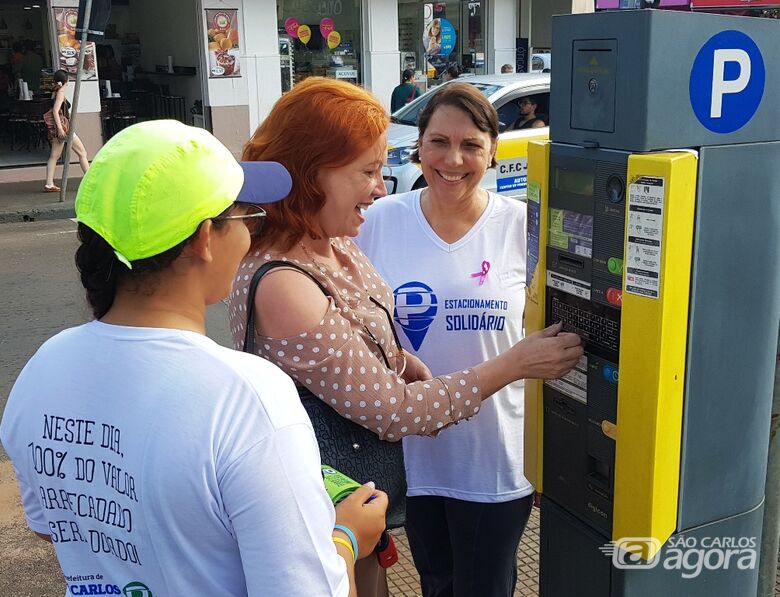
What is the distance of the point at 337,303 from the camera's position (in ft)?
6.38

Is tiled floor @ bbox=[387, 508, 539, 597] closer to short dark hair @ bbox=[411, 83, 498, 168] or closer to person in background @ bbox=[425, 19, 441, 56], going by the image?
short dark hair @ bbox=[411, 83, 498, 168]

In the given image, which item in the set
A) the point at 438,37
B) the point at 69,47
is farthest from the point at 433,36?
the point at 69,47

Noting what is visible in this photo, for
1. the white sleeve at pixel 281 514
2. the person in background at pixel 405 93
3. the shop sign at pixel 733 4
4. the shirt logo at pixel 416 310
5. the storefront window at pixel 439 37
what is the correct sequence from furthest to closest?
1. the storefront window at pixel 439 37
2. the person in background at pixel 405 93
3. the shop sign at pixel 733 4
4. the shirt logo at pixel 416 310
5. the white sleeve at pixel 281 514

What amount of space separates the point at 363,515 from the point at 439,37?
17.8 metres

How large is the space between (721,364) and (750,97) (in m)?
0.57

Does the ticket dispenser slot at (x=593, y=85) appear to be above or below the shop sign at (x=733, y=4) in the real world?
below

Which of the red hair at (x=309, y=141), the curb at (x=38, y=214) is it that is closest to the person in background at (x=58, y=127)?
the curb at (x=38, y=214)

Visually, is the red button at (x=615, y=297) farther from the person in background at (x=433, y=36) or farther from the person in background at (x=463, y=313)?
the person in background at (x=433, y=36)

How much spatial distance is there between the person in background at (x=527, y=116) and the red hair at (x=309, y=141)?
814 centimetres

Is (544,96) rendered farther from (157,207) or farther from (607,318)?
(157,207)

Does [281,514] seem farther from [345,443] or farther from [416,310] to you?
[416,310]

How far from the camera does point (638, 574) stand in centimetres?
199

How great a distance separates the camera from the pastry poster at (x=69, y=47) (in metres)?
13.9

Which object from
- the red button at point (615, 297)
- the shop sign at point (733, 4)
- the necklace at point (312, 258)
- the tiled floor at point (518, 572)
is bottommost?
the tiled floor at point (518, 572)
